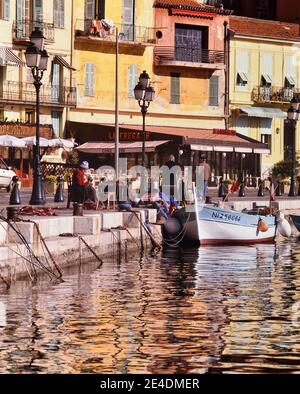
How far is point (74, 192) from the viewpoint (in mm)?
40406

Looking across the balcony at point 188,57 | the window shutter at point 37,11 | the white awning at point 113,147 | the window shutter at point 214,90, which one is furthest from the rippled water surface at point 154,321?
the window shutter at point 214,90

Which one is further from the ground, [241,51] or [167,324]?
[241,51]

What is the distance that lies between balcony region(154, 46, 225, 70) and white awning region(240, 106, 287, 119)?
8.55 feet

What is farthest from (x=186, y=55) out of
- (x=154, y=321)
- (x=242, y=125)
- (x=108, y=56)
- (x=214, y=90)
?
(x=154, y=321)

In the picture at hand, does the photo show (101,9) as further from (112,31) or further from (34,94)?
(34,94)

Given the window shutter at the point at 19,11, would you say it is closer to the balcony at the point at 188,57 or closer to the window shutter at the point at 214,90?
the balcony at the point at 188,57

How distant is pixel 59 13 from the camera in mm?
68625

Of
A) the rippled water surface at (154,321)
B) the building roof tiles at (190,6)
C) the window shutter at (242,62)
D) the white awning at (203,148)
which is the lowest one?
the rippled water surface at (154,321)

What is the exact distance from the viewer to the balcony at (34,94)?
65312mm

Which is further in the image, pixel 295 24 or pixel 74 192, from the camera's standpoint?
pixel 295 24

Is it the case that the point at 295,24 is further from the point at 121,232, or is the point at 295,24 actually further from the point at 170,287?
the point at 170,287

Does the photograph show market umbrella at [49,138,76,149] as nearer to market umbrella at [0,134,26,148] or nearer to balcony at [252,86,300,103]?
market umbrella at [0,134,26,148]

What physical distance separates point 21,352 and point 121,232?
1702 cm
